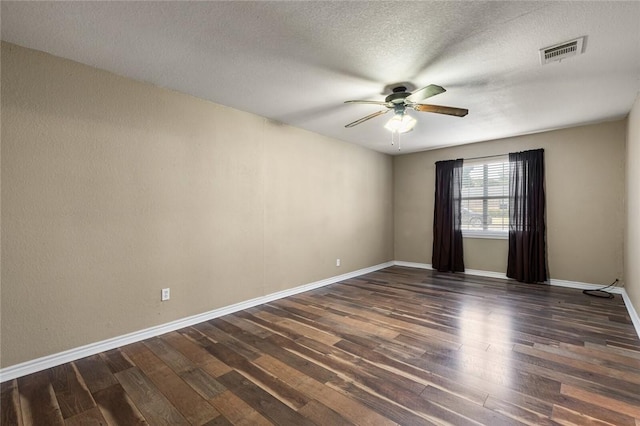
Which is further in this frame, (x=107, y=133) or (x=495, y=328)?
(x=495, y=328)

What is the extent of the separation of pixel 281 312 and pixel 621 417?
2.87 meters

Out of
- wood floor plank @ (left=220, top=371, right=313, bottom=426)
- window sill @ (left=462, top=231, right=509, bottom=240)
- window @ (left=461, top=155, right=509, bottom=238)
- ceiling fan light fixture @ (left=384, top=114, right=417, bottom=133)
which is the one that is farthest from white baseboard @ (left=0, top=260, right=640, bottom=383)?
ceiling fan light fixture @ (left=384, top=114, right=417, bottom=133)

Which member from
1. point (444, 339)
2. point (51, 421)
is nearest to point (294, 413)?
point (51, 421)

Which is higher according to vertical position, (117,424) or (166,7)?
(166,7)

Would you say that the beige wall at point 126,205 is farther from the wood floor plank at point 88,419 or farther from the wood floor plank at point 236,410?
the wood floor plank at point 236,410

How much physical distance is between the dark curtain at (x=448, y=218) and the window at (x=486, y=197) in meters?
0.14

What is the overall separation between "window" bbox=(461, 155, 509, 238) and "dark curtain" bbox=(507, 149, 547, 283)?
8.4 inches

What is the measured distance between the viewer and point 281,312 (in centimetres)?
353

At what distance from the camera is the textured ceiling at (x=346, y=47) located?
6.08 ft

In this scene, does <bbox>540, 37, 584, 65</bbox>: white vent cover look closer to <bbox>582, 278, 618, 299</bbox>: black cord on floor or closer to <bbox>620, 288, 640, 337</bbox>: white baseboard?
<bbox>620, 288, 640, 337</bbox>: white baseboard

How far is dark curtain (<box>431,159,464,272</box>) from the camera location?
18.6 feet

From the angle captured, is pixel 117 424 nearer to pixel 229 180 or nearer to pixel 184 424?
pixel 184 424

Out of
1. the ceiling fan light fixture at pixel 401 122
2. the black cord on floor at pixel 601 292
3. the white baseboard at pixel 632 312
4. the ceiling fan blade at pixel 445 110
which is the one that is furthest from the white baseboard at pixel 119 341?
the black cord on floor at pixel 601 292

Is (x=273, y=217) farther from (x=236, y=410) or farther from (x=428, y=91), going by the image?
A: (x=236, y=410)
